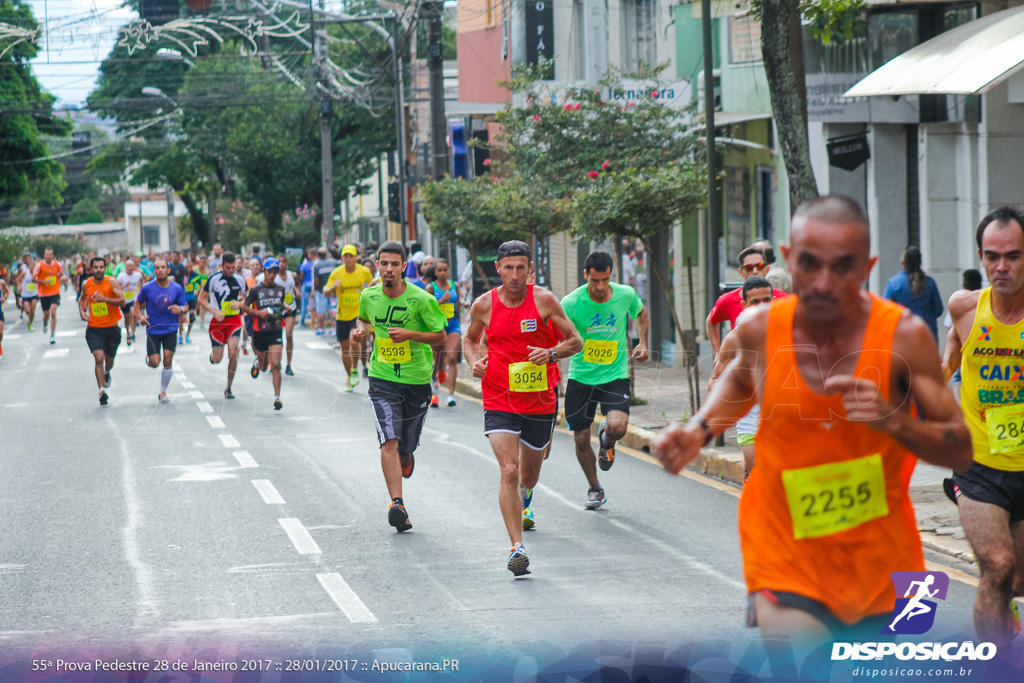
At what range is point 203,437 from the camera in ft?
44.5

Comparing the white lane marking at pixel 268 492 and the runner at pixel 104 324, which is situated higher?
the runner at pixel 104 324

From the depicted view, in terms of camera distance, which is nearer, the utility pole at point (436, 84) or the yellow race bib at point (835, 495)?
the yellow race bib at point (835, 495)

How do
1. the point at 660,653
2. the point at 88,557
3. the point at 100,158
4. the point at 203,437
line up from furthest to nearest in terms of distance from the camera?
the point at 100,158 < the point at 203,437 < the point at 88,557 < the point at 660,653

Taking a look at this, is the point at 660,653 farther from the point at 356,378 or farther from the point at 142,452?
the point at 356,378

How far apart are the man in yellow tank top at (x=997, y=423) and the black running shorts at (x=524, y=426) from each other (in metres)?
3.15

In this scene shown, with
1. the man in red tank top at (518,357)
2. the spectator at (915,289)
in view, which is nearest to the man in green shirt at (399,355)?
the man in red tank top at (518,357)

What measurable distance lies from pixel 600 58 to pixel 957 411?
48.6 ft

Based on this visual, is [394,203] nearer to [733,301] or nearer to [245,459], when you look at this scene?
[245,459]

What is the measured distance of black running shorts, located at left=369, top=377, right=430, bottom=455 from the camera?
29.7 feet

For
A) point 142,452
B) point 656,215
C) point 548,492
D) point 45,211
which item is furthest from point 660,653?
point 45,211

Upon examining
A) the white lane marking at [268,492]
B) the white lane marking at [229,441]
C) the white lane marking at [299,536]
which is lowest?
the white lane marking at [229,441]

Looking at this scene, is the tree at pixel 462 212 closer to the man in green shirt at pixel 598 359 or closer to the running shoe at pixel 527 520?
the man in green shirt at pixel 598 359

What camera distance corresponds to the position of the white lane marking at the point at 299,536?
8219 mm
